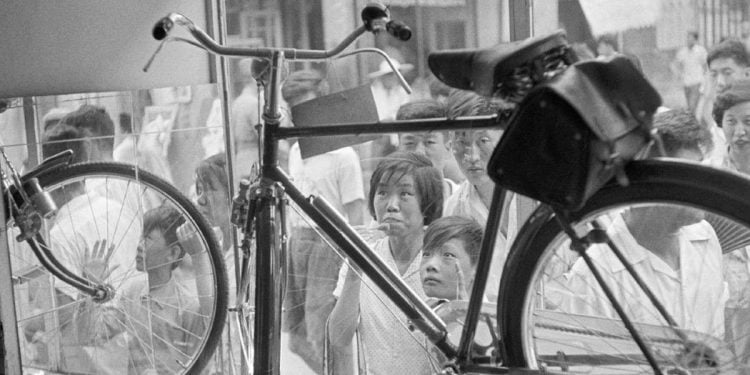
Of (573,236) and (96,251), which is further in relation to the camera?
(96,251)

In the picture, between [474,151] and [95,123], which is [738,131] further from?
[95,123]

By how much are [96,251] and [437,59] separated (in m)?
1.33

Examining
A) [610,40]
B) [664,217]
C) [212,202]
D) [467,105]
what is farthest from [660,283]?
[212,202]

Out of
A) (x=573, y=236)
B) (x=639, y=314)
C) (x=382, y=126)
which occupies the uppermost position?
(x=382, y=126)

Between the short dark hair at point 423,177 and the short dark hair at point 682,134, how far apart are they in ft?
2.13

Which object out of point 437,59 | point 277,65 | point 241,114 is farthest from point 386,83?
point 437,59

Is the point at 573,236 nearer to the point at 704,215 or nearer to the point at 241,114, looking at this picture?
the point at 704,215

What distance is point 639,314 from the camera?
6.10ft

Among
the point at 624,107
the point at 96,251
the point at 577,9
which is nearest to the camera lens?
the point at 624,107

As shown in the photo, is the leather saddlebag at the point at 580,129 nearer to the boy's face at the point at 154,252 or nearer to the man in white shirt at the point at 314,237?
the man in white shirt at the point at 314,237

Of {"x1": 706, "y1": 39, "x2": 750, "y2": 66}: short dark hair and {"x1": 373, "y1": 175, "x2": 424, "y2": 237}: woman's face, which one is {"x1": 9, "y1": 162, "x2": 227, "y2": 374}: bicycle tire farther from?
{"x1": 706, "y1": 39, "x2": 750, "y2": 66}: short dark hair

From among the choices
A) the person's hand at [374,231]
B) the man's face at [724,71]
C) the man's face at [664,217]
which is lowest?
the person's hand at [374,231]

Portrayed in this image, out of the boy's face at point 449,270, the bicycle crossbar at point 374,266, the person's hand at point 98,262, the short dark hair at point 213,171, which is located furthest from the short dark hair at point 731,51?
the person's hand at point 98,262

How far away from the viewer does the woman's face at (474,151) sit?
8.88ft
